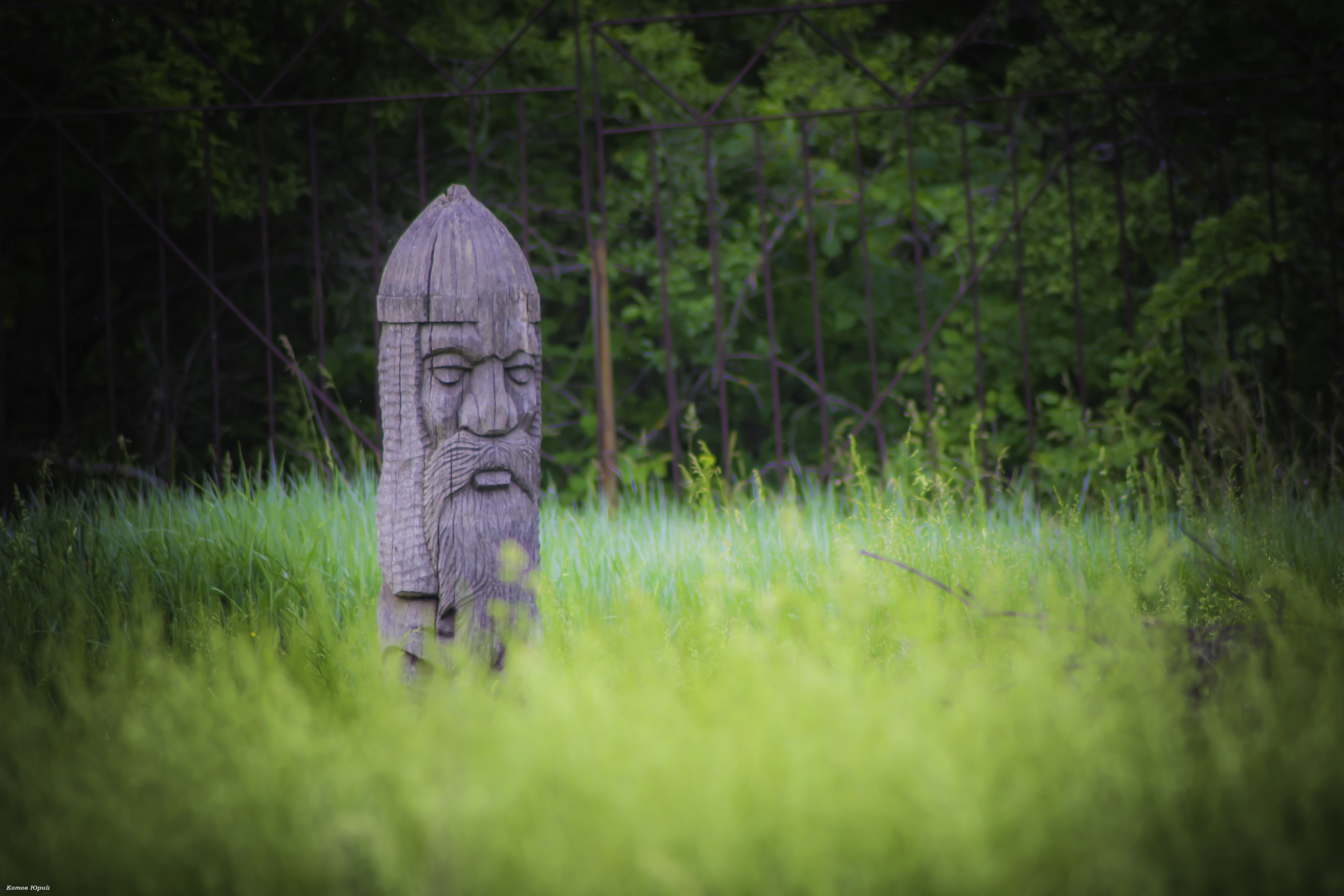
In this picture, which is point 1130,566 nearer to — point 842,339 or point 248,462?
point 842,339

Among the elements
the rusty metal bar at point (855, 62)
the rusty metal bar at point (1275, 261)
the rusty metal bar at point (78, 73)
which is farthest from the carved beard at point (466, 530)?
the rusty metal bar at point (1275, 261)

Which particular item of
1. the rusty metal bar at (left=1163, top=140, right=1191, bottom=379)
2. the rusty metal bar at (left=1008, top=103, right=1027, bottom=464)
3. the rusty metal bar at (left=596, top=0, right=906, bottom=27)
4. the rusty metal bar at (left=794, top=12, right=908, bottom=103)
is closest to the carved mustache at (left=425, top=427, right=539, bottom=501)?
the rusty metal bar at (left=596, top=0, right=906, bottom=27)

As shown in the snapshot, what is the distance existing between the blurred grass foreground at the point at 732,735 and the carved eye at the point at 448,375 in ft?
2.18

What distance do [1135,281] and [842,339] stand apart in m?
1.76

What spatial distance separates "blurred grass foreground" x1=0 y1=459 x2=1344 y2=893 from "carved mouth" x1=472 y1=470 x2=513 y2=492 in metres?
0.40

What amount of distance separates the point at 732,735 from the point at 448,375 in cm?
109

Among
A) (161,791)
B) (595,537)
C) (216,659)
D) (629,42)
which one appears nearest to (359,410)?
(629,42)

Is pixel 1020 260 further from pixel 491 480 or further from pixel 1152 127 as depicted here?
pixel 491 480

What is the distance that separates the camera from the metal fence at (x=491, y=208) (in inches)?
224

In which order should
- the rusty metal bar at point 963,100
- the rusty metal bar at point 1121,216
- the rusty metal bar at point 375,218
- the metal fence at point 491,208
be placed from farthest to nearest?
the metal fence at point 491,208 → the rusty metal bar at point 375,218 → the rusty metal bar at point 1121,216 → the rusty metal bar at point 963,100

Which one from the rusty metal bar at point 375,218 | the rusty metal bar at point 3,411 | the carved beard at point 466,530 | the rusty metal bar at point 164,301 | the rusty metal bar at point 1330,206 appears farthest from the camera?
the rusty metal bar at point 3,411

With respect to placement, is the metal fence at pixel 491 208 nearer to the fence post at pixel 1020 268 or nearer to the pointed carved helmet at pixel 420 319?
the fence post at pixel 1020 268

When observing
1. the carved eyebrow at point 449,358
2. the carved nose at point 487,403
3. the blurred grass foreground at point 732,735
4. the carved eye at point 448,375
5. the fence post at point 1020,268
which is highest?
the fence post at point 1020,268

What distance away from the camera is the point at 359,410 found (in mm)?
6527
